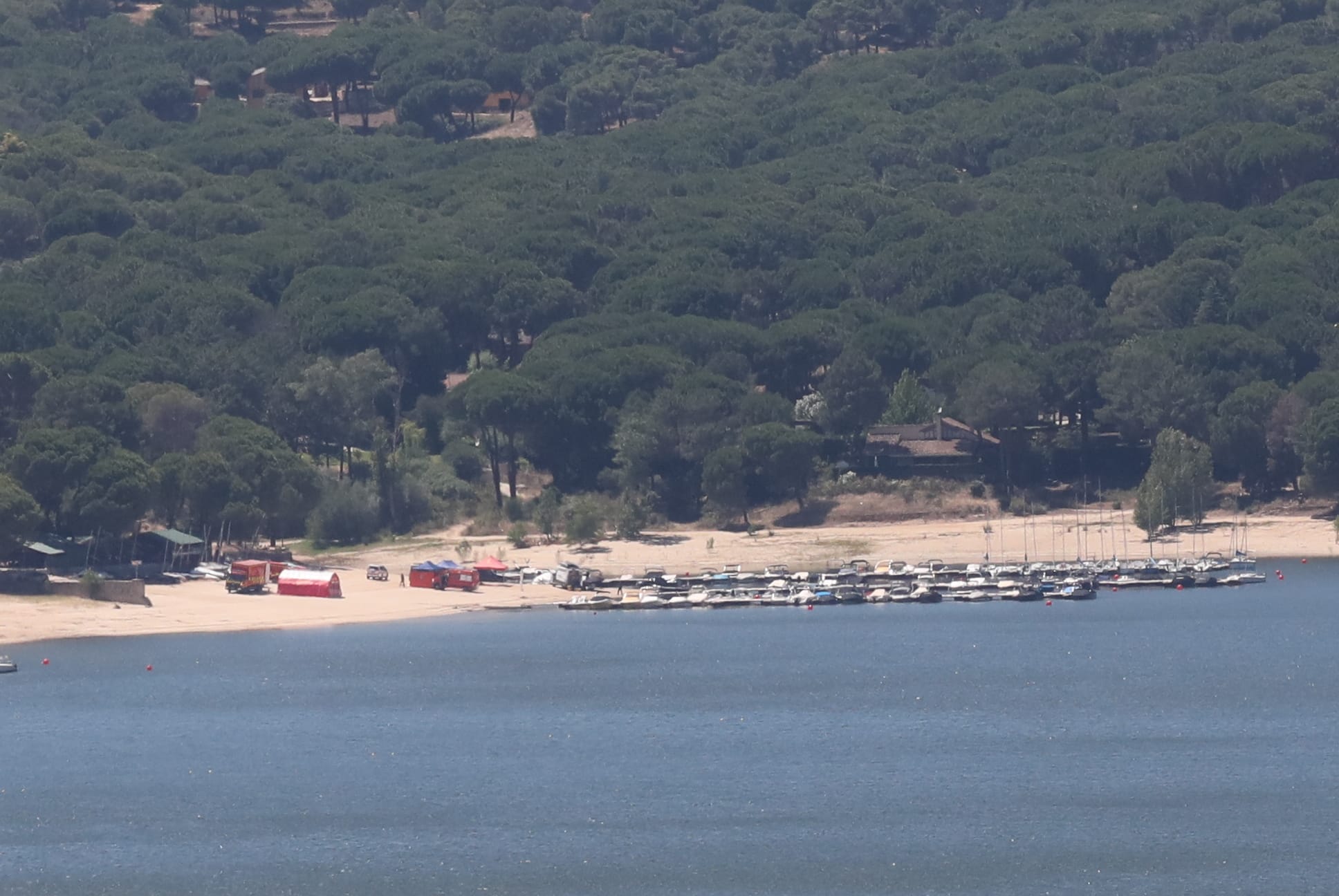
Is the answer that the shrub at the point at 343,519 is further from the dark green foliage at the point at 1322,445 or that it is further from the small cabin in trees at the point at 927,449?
the dark green foliage at the point at 1322,445

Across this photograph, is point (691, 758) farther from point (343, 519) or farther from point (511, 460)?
point (511, 460)

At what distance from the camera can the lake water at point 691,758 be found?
46.2 m

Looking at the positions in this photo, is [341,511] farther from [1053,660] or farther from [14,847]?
[14,847]

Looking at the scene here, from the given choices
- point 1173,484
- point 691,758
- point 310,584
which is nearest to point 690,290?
point 1173,484

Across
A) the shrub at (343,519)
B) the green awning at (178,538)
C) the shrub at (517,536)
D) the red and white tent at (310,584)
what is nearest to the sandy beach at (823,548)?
the shrub at (517,536)

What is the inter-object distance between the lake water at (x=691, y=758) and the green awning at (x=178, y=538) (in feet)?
42.7

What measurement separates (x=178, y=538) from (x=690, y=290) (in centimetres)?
4334

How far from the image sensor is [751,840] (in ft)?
158

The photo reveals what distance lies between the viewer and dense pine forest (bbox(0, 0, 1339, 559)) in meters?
107

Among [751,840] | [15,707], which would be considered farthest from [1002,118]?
[751,840]

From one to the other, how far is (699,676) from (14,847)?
94.5 feet

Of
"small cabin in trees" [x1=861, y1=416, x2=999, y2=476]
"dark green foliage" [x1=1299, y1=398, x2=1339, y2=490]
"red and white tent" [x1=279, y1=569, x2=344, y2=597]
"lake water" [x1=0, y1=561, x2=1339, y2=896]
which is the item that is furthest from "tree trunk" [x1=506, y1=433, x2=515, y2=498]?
"dark green foliage" [x1=1299, y1=398, x2=1339, y2=490]

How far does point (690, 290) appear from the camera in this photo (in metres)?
132

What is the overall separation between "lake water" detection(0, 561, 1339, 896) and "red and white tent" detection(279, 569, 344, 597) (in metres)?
6.50
